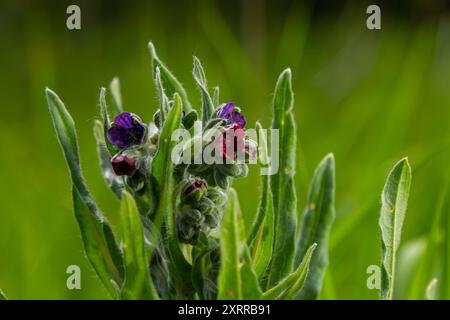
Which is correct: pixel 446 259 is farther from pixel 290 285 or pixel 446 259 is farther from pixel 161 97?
pixel 161 97

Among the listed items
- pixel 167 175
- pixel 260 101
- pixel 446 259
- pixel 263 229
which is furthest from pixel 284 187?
pixel 260 101

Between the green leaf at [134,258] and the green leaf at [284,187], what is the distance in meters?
0.18

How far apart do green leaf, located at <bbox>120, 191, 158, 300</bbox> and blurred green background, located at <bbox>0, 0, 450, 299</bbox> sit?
1.38 feet

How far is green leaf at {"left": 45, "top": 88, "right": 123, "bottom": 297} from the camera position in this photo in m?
0.85

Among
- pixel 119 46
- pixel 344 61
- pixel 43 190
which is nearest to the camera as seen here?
pixel 43 190

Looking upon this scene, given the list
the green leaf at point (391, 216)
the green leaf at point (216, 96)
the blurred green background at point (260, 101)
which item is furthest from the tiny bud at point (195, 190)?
the blurred green background at point (260, 101)

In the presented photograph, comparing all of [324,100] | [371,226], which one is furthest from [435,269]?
[324,100]

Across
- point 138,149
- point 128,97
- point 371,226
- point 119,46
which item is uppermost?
point 119,46

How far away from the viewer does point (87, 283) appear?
1628 millimetres

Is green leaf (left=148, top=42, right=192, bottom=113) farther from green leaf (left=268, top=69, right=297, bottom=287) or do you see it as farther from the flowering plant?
green leaf (left=268, top=69, right=297, bottom=287)

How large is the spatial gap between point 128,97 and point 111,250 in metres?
2.79

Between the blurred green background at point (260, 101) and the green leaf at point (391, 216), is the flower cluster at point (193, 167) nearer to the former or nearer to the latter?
the green leaf at point (391, 216)

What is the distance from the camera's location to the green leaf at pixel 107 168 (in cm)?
89
